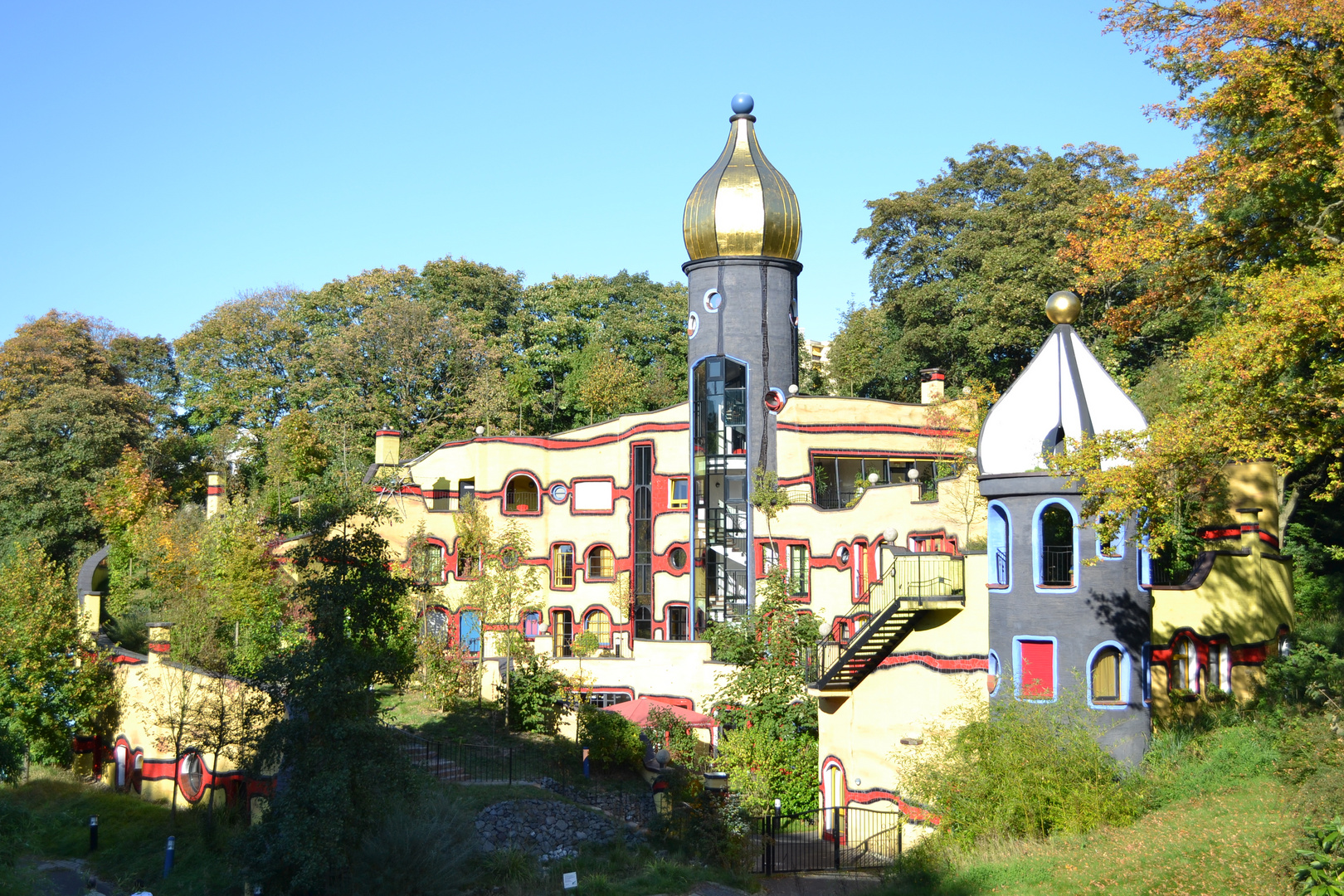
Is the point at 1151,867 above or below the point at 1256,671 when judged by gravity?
below

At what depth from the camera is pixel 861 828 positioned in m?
22.3

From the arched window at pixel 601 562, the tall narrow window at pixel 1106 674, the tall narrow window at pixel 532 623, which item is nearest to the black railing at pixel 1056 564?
the tall narrow window at pixel 1106 674

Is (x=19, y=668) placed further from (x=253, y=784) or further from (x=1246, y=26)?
(x=1246, y=26)

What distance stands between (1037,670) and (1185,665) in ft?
14.1

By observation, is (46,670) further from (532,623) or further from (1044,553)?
(1044,553)

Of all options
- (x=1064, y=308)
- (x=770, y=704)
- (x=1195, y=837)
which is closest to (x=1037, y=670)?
(x=1195, y=837)

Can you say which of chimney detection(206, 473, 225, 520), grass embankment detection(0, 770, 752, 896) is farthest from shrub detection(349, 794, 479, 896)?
chimney detection(206, 473, 225, 520)

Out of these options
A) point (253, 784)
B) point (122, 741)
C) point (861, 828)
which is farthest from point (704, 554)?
point (122, 741)

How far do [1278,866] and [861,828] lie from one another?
975 cm

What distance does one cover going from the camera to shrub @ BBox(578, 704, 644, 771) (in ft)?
86.1

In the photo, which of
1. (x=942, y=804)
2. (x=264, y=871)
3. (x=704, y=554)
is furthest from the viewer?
(x=704, y=554)

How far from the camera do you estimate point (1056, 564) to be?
834 inches

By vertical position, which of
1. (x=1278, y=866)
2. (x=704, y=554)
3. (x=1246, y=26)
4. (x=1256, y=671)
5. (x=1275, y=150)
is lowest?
(x=1278, y=866)

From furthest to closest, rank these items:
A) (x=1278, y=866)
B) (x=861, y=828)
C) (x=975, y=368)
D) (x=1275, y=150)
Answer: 1. (x=975, y=368)
2. (x=861, y=828)
3. (x=1275, y=150)
4. (x=1278, y=866)
